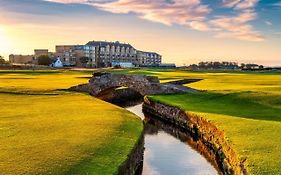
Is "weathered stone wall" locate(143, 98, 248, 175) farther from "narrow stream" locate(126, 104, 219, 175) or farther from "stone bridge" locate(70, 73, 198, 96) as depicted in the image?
"stone bridge" locate(70, 73, 198, 96)

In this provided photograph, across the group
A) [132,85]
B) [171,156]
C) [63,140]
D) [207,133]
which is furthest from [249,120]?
[132,85]

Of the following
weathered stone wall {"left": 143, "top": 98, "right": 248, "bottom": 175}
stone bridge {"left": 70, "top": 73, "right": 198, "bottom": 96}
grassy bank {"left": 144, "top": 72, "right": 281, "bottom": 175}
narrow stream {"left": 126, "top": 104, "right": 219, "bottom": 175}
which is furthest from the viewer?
stone bridge {"left": 70, "top": 73, "right": 198, "bottom": 96}

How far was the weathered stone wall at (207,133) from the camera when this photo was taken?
2154cm

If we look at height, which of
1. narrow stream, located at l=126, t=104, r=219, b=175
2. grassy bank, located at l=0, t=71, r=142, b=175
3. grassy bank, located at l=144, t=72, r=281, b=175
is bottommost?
narrow stream, located at l=126, t=104, r=219, b=175

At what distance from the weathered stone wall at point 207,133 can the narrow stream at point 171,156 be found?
3.01ft

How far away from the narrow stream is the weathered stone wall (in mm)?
916

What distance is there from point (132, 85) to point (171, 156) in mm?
34056

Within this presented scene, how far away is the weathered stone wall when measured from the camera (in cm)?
2154

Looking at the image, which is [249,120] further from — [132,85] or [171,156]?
[132,85]

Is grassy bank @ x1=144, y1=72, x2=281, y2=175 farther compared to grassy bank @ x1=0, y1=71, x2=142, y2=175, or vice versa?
grassy bank @ x1=144, y1=72, x2=281, y2=175

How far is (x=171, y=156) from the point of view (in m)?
27.0

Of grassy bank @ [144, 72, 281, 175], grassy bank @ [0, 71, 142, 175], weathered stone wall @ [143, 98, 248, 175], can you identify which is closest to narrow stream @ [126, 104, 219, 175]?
weathered stone wall @ [143, 98, 248, 175]

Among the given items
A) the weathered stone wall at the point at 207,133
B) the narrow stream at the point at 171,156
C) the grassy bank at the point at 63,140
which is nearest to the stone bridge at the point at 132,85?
the weathered stone wall at the point at 207,133

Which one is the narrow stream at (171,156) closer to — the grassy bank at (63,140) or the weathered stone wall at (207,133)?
the weathered stone wall at (207,133)
